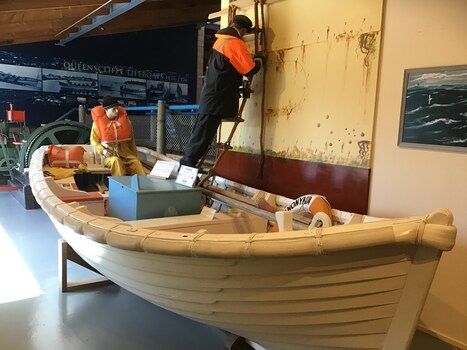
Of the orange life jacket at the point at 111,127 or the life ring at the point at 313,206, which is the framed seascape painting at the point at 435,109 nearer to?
the life ring at the point at 313,206

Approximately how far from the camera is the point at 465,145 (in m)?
1.88

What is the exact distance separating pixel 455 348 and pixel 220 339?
47.7 inches

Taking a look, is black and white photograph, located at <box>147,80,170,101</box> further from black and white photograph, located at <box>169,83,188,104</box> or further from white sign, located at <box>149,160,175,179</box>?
white sign, located at <box>149,160,175,179</box>

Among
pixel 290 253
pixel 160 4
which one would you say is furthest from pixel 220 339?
pixel 160 4

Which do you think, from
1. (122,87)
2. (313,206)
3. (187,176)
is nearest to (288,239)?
(313,206)

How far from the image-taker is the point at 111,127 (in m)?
4.07

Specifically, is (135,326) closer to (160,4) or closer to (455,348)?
(455,348)

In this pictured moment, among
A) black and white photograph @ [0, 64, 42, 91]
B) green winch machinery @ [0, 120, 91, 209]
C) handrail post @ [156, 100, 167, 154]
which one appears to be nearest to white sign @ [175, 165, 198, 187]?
handrail post @ [156, 100, 167, 154]

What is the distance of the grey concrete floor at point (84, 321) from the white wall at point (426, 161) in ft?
0.69

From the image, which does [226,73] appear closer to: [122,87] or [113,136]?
[113,136]

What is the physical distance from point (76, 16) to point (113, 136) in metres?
3.69

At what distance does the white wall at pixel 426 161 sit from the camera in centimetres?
192

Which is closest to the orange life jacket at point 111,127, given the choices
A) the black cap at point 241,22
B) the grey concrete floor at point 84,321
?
the grey concrete floor at point 84,321

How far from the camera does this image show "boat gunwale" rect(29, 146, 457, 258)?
1234 millimetres
